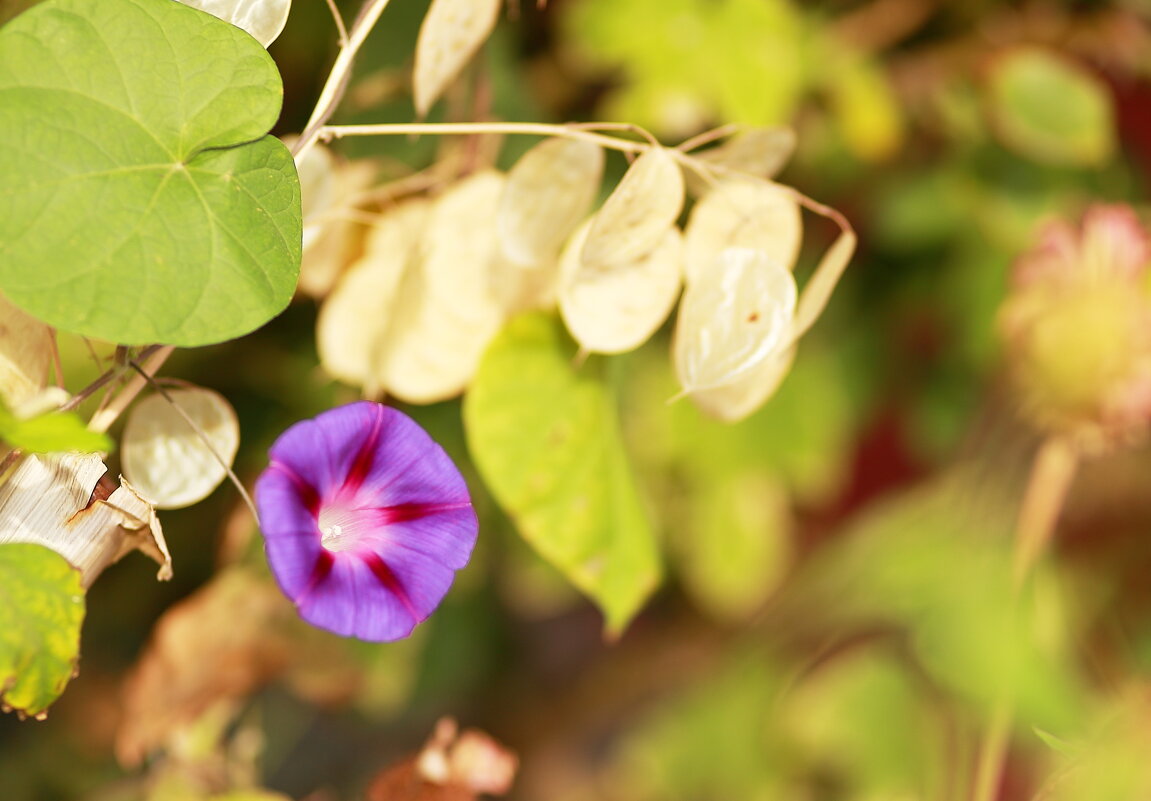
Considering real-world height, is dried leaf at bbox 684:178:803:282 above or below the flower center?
above

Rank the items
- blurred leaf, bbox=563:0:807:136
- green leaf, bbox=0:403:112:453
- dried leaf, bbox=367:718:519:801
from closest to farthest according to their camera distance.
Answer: green leaf, bbox=0:403:112:453, dried leaf, bbox=367:718:519:801, blurred leaf, bbox=563:0:807:136

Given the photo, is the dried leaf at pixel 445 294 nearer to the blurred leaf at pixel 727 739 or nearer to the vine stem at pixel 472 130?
the vine stem at pixel 472 130

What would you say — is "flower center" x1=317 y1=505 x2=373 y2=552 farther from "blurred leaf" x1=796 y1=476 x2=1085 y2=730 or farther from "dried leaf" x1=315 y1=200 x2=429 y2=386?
"blurred leaf" x1=796 y1=476 x2=1085 y2=730

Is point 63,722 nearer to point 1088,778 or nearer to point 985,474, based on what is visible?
point 1088,778

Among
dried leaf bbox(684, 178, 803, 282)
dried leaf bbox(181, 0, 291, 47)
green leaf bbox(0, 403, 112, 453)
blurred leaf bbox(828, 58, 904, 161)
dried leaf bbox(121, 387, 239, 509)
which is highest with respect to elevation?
dried leaf bbox(181, 0, 291, 47)

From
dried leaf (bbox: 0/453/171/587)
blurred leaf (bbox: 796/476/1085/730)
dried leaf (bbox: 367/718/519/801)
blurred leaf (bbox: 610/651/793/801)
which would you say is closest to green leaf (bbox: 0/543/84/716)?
dried leaf (bbox: 0/453/171/587)

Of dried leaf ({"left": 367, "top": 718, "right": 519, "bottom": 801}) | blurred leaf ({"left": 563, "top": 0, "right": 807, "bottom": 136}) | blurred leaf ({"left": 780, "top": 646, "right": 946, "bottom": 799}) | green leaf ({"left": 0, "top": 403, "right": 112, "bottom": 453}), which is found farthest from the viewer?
blurred leaf ({"left": 780, "top": 646, "right": 946, "bottom": 799})

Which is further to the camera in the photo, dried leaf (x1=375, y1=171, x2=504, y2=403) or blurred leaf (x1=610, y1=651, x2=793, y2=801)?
blurred leaf (x1=610, y1=651, x2=793, y2=801)

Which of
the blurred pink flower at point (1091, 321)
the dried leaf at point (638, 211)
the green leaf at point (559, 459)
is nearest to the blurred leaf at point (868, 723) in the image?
the blurred pink flower at point (1091, 321)

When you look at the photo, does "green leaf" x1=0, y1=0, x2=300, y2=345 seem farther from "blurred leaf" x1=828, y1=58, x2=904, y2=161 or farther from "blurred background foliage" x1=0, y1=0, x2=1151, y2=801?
"blurred leaf" x1=828, y1=58, x2=904, y2=161
